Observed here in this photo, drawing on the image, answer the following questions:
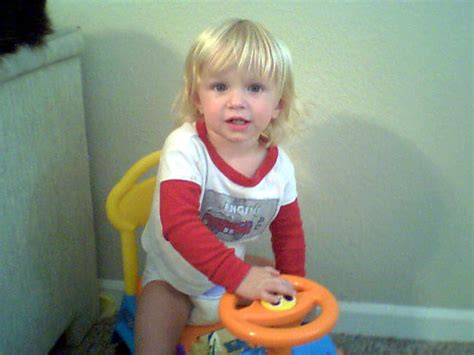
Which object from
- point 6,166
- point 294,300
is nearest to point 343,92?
point 294,300

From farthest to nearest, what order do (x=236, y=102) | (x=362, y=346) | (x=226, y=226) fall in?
(x=362, y=346), (x=226, y=226), (x=236, y=102)

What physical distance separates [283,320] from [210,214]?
240mm

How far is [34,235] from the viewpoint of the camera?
0.77 metres

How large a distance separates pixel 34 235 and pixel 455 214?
2.64 feet

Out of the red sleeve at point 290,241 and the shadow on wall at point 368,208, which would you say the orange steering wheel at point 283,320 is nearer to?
the red sleeve at point 290,241

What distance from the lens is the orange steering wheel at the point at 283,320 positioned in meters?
0.51

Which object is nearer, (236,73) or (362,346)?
(236,73)

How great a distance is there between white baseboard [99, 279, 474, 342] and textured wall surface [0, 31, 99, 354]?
60 cm

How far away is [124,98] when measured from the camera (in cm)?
97

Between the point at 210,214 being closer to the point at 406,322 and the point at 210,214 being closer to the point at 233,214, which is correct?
the point at 233,214

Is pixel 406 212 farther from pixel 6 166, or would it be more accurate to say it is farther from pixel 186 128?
pixel 6 166

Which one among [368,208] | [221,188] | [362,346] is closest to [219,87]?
[221,188]

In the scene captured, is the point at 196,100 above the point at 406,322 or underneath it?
above

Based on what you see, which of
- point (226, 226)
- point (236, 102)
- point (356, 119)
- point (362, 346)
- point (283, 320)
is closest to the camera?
point (283, 320)
